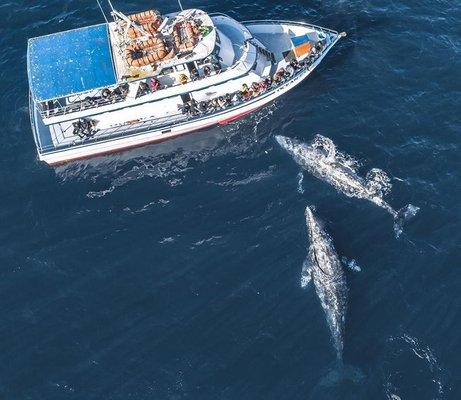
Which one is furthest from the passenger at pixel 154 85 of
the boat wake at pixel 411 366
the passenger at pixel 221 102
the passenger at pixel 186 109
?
the boat wake at pixel 411 366

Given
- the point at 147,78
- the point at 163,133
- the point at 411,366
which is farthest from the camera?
the point at 163,133

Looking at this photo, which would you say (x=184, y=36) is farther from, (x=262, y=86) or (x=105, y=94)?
(x=105, y=94)

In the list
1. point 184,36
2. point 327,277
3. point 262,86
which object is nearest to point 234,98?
point 262,86

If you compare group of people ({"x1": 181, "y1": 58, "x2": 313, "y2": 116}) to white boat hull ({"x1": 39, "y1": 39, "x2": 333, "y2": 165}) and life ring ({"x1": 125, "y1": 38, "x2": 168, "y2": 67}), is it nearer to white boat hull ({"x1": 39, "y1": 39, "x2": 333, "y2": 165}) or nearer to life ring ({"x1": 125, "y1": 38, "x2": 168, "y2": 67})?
white boat hull ({"x1": 39, "y1": 39, "x2": 333, "y2": 165})

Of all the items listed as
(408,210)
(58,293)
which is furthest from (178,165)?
(408,210)

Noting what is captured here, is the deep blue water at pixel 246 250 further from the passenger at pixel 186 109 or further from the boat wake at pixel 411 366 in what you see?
the passenger at pixel 186 109

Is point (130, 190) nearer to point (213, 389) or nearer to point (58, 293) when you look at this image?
point (58, 293)

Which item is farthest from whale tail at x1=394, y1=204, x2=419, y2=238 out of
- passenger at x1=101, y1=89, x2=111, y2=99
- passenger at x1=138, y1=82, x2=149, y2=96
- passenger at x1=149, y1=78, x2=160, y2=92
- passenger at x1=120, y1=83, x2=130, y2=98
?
passenger at x1=101, y1=89, x2=111, y2=99
